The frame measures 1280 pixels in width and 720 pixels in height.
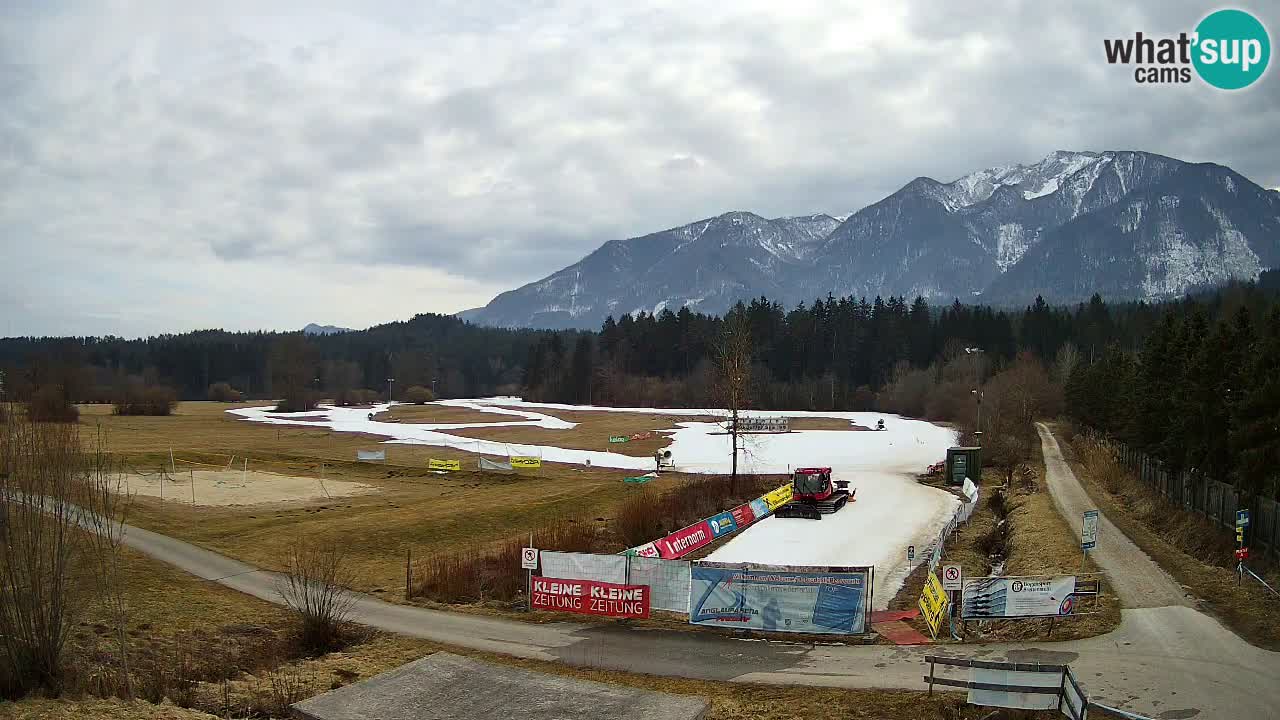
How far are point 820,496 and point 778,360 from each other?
114588 millimetres

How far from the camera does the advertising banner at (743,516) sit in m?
41.5

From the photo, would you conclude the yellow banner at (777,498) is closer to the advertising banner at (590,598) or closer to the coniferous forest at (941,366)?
the coniferous forest at (941,366)

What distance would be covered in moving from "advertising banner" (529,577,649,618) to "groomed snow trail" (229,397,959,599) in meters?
8.59

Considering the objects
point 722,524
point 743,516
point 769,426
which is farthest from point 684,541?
point 769,426

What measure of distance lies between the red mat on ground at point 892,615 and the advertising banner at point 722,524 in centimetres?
1379

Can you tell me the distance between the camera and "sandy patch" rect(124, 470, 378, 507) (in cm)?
5125

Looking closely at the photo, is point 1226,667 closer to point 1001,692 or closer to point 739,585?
point 1001,692

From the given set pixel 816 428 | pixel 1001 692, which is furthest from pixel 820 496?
pixel 816 428

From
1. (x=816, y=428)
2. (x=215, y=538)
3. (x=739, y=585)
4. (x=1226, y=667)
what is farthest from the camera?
(x=816, y=428)

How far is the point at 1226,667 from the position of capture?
1759cm

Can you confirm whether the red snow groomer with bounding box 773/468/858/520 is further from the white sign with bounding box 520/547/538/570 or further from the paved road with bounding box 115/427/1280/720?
the white sign with bounding box 520/547/538/570

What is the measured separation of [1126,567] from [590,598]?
60.8 feet

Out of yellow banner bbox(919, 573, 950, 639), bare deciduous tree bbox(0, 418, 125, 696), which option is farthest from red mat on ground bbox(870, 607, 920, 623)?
bare deciduous tree bbox(0, 418, 125, 696)

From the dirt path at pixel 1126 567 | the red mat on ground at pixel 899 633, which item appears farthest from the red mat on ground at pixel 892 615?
the dirt path at pixel 1126 567
